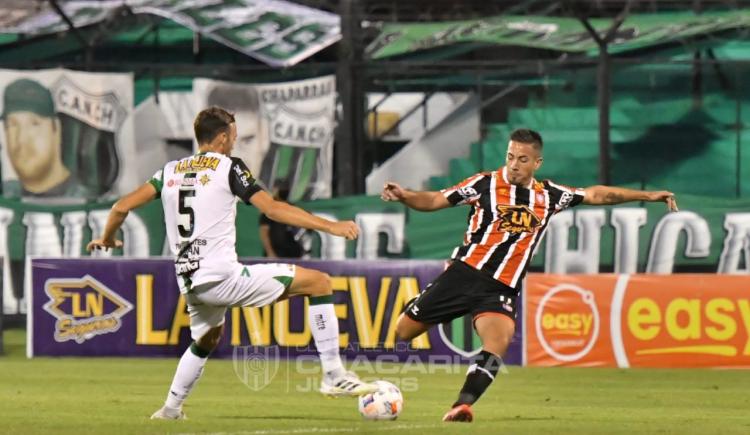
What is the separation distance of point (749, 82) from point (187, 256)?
48.2 ft

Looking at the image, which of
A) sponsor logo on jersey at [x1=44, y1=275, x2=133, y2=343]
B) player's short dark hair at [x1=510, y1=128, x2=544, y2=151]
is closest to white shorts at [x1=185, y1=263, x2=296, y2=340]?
player's short dark hair at [x1=510, y1=128, x2=544, y2=151]

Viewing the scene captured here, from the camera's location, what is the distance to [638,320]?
17188mm

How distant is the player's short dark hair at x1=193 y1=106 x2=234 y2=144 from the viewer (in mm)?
10500

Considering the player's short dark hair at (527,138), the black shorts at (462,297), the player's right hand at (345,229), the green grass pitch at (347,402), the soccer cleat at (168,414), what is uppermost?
the player's short dark hair at (527,138)

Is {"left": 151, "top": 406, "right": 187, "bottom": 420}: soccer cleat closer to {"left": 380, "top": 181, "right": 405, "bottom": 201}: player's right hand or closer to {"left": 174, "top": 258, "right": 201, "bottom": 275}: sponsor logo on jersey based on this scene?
{"left": 174, "top": 258, "right": 201, "bottom": 275}: sponsor logo on jersey

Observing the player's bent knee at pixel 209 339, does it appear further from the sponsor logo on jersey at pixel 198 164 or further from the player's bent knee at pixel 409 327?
the player's bent knee at pixel 409 327

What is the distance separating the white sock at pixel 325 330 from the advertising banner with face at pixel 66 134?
12.1 metres

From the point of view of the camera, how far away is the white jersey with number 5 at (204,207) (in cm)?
1046

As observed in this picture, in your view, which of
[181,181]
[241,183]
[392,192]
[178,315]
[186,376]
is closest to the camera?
[241,183]

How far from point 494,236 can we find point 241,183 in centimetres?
197

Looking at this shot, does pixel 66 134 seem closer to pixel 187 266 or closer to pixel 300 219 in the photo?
pixel 187 266

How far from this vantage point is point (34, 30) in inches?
950

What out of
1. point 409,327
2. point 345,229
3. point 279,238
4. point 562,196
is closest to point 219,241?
point 345,229

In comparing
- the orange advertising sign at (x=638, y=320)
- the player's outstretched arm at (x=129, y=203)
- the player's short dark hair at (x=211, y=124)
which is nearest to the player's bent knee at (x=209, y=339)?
the player's outstretched arm at (x=129, y=203)
